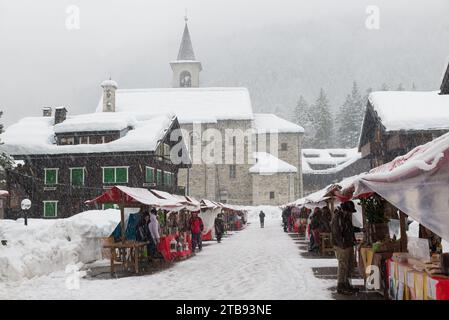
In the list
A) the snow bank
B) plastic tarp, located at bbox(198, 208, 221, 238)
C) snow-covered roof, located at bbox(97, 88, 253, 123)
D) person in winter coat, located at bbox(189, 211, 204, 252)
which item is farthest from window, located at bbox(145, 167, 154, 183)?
snow-covered roof, located at bbox(97, 88, 253, 123)

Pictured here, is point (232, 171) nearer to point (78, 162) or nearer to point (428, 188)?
point (78, 162)

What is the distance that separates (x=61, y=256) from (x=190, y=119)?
51.4m

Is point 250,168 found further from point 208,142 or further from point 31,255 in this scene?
point 31,255

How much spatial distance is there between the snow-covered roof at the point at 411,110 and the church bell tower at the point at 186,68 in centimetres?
5119

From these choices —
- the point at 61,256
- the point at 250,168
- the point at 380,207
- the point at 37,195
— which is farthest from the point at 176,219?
the point at 250,168

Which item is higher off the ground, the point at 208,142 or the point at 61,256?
the point at 208,142

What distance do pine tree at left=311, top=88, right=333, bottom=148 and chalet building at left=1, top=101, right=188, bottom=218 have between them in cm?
7370

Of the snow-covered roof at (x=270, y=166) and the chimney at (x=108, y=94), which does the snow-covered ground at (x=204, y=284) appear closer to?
the chimney at (x=108, y=94)

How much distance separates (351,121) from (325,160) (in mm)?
28999

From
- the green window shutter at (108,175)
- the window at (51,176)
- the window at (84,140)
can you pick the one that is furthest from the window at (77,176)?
the window at (84,140)

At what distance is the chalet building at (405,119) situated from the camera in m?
26.2

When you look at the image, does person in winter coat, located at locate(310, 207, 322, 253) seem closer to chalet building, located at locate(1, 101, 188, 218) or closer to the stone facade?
chalet building, located at locate(1, 101, 188, 218)

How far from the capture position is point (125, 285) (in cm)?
1126
